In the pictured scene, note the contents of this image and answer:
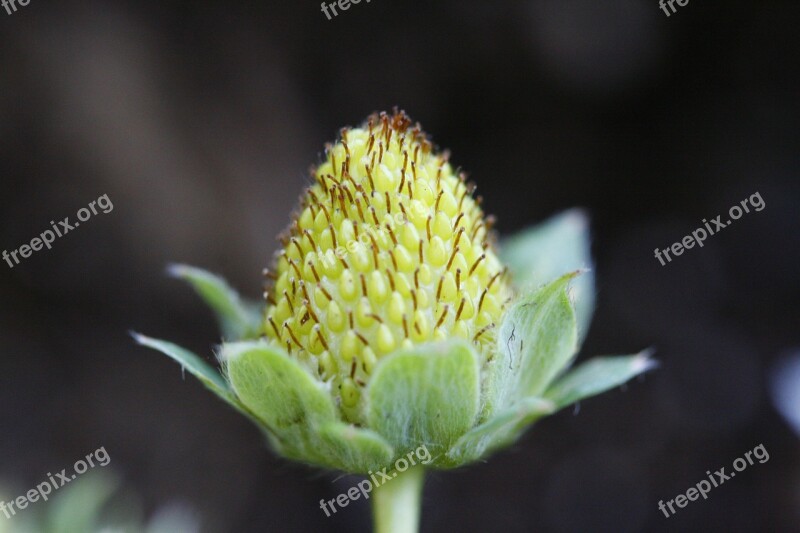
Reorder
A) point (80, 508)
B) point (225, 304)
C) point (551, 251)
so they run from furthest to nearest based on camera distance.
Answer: point (80, 508), point (551, 251), point (225, 304)

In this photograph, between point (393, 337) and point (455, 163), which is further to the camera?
point (455, 163)

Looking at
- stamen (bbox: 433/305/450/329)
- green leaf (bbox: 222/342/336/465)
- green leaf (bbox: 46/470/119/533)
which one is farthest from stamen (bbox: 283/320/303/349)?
green leaf (bbox: 46/470/119/533)

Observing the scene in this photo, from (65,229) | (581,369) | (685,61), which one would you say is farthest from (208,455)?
(685,61)

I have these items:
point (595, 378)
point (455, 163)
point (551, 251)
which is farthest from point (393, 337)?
point (455, 163)

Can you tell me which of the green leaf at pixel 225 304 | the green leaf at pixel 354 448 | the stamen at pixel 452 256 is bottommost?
the green leaf at pixel 354 448

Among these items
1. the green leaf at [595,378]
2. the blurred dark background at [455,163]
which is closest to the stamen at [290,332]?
the green leaf at [595,378]

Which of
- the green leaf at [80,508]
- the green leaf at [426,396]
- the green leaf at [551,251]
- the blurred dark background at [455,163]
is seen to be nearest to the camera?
the green leaf at [426,396]

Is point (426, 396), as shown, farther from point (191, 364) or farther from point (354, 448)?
point (191, 364)

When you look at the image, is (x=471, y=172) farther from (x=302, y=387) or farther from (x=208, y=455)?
(x=302, y=387)

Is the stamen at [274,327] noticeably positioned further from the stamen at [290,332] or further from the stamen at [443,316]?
the stamen at [443,316]
